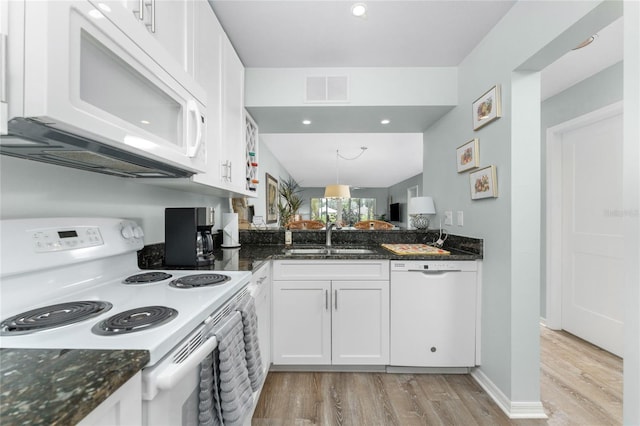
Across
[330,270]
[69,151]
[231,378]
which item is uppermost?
[69,151]

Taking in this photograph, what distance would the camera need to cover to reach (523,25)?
1.55 metres

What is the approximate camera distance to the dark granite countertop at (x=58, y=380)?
0.41 meters

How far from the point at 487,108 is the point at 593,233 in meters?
1.72

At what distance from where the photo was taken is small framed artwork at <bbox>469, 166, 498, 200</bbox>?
5.73 feet

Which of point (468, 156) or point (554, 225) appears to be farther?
point (554, 225)

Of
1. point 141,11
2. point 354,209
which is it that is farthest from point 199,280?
point 354,209

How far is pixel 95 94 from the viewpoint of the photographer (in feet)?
2.39

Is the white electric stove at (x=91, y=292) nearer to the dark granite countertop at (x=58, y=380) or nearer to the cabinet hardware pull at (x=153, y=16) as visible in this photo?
the dark granite countertop at (x=58, y=380)

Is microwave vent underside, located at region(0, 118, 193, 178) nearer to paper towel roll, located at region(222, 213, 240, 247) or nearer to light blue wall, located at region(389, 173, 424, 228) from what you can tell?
paper towel roll, located at region(222, 213, 240, 247)

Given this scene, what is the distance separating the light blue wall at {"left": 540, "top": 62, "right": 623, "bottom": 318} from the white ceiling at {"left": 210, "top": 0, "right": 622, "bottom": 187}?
3.1 inches

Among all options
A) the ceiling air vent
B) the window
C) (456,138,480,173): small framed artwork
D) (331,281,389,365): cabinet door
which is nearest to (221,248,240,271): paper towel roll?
(331,281,389,365): cabinet door

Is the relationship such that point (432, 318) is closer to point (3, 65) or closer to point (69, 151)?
point (69, 151)

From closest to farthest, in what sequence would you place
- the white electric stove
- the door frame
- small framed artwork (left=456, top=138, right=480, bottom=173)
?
the white electric stove → small framed artwork (left=456, top=138, right=480, bottom=173) → the door frame

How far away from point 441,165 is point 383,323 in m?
1.52
